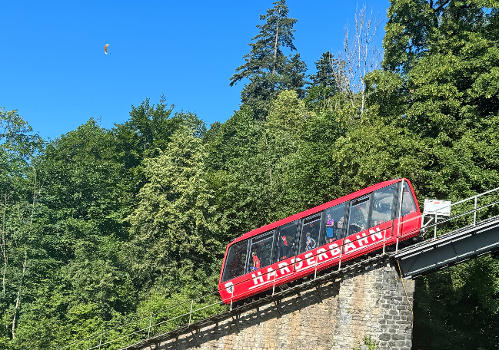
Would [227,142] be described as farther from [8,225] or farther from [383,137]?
[383,137]

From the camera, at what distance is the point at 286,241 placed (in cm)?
2278

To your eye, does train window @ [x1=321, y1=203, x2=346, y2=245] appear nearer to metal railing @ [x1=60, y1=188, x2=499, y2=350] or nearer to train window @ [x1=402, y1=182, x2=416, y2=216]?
metal railing @ [x1=60, y1=188, x2=499, y2=350]

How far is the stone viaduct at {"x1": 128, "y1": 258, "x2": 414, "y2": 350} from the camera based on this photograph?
62.4 ft

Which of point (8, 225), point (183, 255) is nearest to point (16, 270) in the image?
point (8, 225)

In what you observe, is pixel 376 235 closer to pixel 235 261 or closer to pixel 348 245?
pixel 348 245

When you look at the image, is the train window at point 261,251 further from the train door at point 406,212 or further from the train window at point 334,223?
the train door at point 406,212

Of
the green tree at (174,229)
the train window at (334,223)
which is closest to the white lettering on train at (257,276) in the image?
the train window at (334,223)

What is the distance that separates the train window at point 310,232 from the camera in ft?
72.5

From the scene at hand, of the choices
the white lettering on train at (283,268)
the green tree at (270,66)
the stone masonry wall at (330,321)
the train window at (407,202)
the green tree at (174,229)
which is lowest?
the stone masonry wall at (330,321)

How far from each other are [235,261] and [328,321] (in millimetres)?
5358

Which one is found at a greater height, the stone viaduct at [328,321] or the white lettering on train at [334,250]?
the white lettering on train at [334,250]

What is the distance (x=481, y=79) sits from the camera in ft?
87.8

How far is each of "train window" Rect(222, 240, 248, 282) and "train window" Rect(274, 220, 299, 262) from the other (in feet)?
5.55

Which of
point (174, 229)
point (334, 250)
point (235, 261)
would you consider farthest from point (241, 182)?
point (334, 250)
